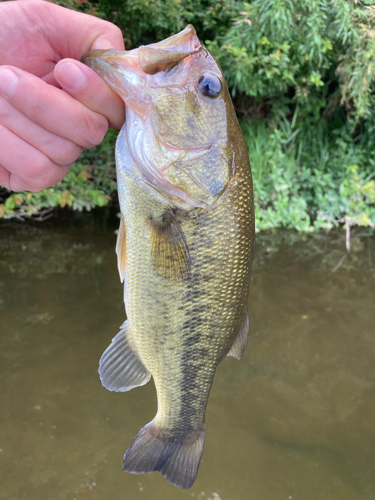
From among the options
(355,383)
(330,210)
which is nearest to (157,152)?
(355,383)

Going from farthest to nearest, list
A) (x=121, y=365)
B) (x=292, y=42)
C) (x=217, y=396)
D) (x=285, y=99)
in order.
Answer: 1. (x=285, y=99)
2. (x=292, y=42)
3. (x=217, y=396)
4. (x=121, y=365)

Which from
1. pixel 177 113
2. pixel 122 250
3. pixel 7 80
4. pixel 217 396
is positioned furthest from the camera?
pixel 217 396

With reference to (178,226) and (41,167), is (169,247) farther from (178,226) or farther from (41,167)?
(41,167)

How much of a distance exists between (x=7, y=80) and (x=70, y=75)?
0.16 meters

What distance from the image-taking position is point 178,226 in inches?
45.4

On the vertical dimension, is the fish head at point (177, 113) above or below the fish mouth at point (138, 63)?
below

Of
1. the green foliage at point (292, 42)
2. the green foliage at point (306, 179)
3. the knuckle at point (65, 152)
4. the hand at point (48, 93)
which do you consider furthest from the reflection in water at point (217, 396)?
the green foliage at point (292, 42)

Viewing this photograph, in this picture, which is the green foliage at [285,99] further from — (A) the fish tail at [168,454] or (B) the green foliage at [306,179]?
(A) the fish tail at [168,454]

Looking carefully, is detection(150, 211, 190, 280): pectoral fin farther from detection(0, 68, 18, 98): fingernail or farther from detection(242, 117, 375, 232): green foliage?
detection(242, 117, 375, 232): green foliage

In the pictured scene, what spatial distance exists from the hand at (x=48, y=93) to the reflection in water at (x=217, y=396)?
64.4 inches

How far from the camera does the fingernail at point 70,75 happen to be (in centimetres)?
99

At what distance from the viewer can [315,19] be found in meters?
3.65

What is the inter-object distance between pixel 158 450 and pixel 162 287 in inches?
28.3

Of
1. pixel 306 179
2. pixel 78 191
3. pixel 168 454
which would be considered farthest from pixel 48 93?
pixel 306 179
